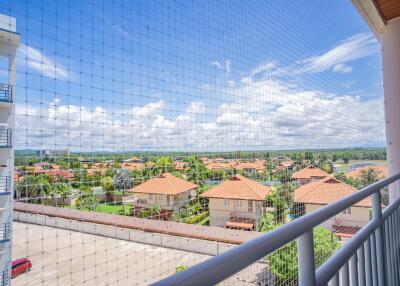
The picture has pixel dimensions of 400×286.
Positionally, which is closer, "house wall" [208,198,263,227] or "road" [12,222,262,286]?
"road" [12,222,262,286]

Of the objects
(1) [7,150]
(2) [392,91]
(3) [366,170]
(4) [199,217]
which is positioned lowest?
(4) [199,217]

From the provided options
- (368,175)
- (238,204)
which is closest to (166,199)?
(238,204)

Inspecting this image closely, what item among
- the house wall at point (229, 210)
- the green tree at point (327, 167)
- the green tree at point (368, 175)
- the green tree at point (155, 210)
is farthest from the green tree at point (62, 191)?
the green tree at point (368, 175)

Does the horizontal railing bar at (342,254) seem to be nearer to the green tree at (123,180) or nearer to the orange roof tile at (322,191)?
the green tree at (123,180)

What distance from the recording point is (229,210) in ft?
6.48

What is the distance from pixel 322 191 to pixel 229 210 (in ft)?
3.73

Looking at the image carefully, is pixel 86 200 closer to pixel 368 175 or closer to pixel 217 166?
pixel 217 166

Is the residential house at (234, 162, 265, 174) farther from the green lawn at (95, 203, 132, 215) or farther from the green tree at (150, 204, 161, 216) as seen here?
the green lawn at (95, 203, 132, 215)

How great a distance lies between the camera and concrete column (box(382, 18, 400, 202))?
9.27 feet

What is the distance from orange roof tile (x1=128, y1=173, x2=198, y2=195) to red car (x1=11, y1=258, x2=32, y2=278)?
519mm

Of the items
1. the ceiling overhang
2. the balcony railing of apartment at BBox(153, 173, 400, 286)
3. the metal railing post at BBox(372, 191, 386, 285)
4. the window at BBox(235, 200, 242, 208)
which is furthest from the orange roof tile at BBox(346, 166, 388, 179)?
the metal railing post at BBox(372, 191, 386, 285)

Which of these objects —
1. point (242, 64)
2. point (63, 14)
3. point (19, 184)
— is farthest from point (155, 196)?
point (242, 64)

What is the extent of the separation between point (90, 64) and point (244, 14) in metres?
1.38

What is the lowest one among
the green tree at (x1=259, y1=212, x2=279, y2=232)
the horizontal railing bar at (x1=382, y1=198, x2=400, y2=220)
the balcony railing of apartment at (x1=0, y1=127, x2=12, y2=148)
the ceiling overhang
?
the green tree at (x1=259, y1=212, x2=279, y2=232)
